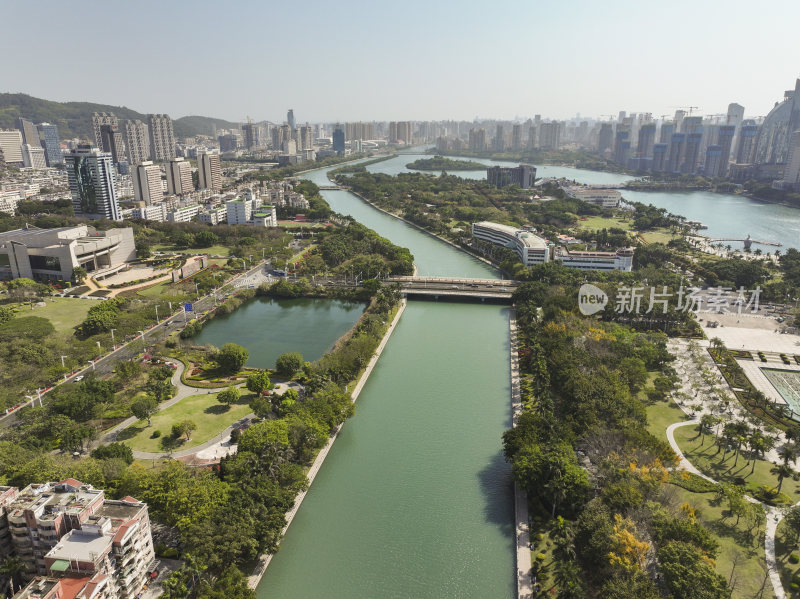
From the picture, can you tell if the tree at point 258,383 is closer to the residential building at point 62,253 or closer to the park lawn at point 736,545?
the park lawn at point 736,545

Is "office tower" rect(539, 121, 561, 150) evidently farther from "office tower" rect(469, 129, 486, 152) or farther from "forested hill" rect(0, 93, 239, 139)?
"forested hill" rect(0, 93, 239, 139)

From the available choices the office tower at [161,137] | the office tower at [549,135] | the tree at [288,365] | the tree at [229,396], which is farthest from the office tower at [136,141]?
the office tower at [549,135]

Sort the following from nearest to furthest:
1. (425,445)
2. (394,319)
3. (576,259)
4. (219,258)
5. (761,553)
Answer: (761,553) → (425,445) → (394,319) → (576,259) → (219,258)

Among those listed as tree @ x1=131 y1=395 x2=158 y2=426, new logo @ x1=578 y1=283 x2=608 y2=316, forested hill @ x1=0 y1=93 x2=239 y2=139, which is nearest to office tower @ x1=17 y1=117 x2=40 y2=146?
forested hill @ x1=0 y1=93 x2=239 y2=139

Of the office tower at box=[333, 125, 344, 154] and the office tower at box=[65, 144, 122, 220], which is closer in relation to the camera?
the office tower at box=[65, 144, 122, 220]

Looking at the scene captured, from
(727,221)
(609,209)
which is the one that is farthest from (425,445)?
(727,221)

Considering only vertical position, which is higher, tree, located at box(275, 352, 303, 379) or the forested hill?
the forested hill

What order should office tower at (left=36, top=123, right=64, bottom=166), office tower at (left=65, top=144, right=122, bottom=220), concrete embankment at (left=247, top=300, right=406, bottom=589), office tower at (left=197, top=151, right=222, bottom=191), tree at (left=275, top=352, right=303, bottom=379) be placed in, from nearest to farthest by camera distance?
concrete embankment at (left=247, top=300, right=406, bottom=589) → tree at (left=275, top=352, right=303, bottom=379) → office tower at (left=65, top=144, right=122, bottom=220) → office tower at (left=197, top=151, right=222, bottom=191) → office tower at (left=36, top=123, right=64, bottom=166)

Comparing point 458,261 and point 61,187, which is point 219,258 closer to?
point 458,261

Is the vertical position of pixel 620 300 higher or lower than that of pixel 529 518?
higher
